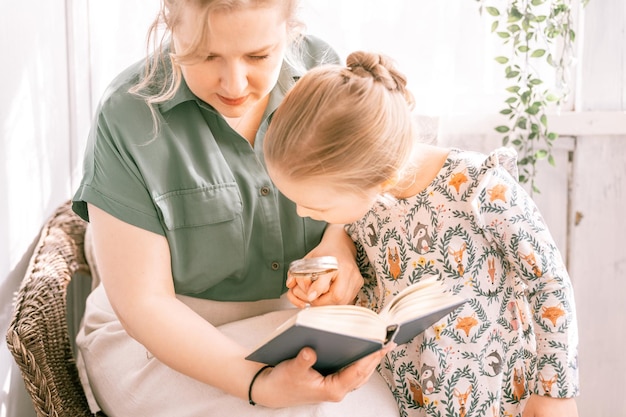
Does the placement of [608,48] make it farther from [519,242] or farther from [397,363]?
[397,363]

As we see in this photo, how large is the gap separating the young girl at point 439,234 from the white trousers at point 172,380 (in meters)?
0.16

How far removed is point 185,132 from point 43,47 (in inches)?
23.0

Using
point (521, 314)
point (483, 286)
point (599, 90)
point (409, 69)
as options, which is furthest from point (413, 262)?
point (599, 90)

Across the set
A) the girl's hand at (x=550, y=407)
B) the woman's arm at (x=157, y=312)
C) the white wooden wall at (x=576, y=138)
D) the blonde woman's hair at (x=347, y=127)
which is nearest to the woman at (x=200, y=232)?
the woman's arm at (x=157, y=312)

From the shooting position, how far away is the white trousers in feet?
4.14

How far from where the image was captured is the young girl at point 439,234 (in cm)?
115

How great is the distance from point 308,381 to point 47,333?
575 mm

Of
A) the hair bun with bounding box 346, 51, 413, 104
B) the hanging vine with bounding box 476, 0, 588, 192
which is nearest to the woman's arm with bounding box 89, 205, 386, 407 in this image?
the hair bun with bounding box 346, 51, 413, 104

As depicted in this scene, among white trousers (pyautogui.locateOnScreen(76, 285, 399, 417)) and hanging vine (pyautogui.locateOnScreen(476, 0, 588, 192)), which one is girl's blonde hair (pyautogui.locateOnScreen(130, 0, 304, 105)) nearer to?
white trousers (pyautogui.locateOnScreen(76, 285, 399, 417))

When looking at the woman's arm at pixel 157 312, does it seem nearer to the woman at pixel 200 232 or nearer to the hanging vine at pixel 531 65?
the woman at pixel 200 232

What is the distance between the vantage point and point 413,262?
1.33 meters

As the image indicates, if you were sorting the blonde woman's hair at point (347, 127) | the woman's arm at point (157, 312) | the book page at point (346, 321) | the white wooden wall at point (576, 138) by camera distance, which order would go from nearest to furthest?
the book page at point (346, 321), the blonde woman's hair at point (347, 127), the woman's arm at point (157, 312), the white wooden wall at point (576, 138)

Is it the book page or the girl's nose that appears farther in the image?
the girl's nose

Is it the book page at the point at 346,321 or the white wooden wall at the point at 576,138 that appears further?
the white wooden wall at the point at 576,138
